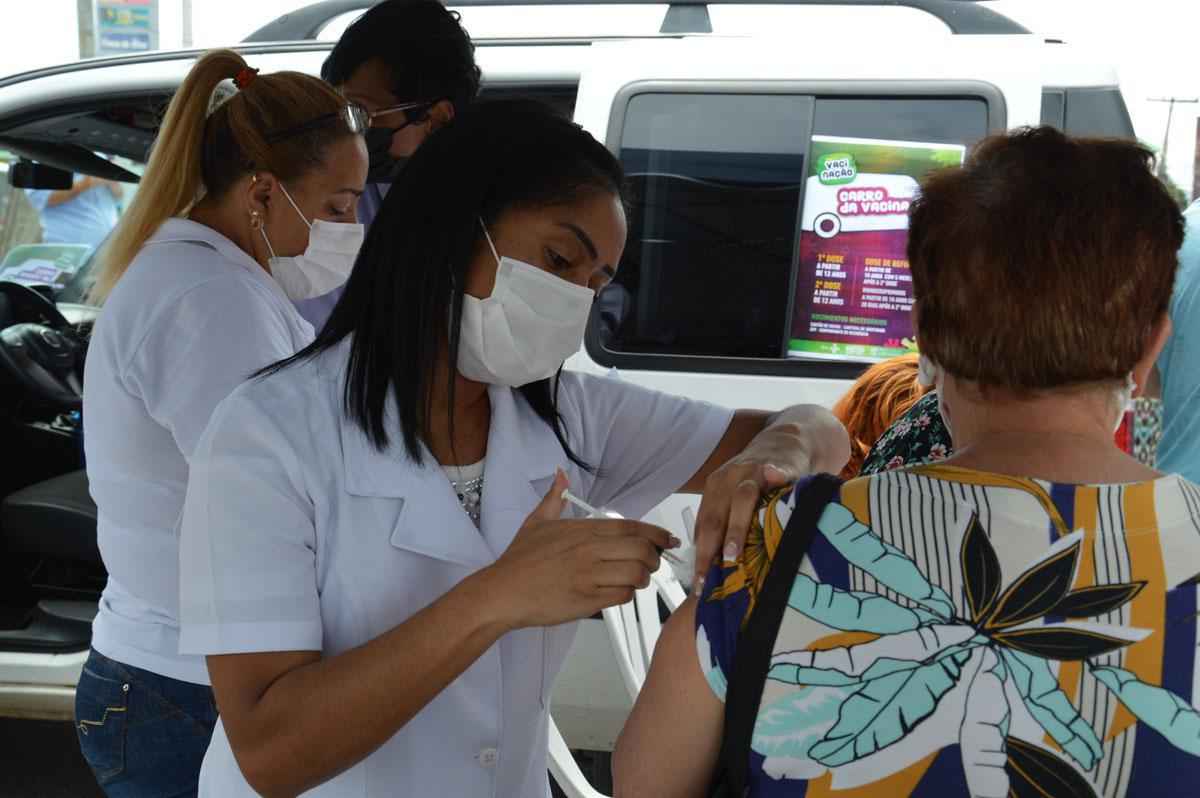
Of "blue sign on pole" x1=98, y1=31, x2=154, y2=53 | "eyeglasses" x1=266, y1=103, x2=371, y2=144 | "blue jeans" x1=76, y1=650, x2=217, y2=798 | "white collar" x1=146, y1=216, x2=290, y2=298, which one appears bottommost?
"blue jeans" x1=76, y1=650, x2=217, y2=798

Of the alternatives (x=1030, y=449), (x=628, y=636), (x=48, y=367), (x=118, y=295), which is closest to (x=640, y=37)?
(x=628, y=636)

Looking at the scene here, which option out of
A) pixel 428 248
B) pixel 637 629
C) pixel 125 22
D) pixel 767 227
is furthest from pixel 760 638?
pixel 125 22

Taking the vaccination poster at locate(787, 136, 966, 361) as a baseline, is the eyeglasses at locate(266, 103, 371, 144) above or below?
above

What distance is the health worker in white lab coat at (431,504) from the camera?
1.15 m

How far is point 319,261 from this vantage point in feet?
7.06

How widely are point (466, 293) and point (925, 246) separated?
0.55 m

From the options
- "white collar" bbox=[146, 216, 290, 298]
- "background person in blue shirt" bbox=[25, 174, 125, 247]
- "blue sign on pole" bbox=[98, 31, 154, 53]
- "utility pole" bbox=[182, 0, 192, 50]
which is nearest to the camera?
"white collar" bbox=[146, 216, 290, 298]

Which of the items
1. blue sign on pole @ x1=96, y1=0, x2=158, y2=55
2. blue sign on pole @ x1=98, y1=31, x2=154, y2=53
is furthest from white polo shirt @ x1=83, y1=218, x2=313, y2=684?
blue sign on pole @ x1=98, y1=31, x2=154, y2=53

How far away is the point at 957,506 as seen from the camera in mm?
988

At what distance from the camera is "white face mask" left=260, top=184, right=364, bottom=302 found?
212cm

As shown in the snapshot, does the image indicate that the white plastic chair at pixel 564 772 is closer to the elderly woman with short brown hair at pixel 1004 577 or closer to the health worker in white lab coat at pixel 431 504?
the health worker in white lab coat at pixel 431 504

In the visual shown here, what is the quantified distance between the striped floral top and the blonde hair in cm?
134

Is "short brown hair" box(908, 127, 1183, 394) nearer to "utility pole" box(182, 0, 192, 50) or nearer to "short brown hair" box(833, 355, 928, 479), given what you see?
"short brown hair" box(833, 355, 928, 479)

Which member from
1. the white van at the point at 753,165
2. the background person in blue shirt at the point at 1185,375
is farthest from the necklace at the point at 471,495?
the white van at the point at 753,165
